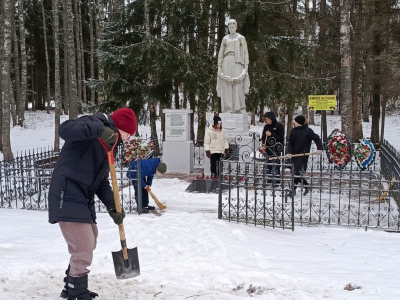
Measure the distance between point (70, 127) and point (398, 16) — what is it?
680 inches

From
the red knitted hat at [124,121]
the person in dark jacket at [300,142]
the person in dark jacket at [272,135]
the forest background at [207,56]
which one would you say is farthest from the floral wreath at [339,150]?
the red knitted hat at [124,121]

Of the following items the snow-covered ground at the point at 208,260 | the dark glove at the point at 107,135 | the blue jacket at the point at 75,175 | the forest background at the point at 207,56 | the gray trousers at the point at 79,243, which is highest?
the forest background at the point at 207,56

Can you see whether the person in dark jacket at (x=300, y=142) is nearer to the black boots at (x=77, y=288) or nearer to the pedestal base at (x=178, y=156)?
the pedestal base at (x=178, y=156)

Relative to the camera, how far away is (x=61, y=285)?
4012mm

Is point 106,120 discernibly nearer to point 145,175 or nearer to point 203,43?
point 145,175

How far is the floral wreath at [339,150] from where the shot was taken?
38.0ft

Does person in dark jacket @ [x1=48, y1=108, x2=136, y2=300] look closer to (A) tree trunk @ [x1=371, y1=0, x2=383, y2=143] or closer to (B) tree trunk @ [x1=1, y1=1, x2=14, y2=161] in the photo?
(B) tree trunk @ [x1=1, y1=1, x2=14, y2=161]

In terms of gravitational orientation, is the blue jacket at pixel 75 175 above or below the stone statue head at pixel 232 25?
below

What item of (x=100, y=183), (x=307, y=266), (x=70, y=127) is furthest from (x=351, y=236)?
(x=70, y=127)

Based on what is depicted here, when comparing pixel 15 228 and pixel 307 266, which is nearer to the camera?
pixel 307 266

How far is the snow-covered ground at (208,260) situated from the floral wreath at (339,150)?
5.53 m

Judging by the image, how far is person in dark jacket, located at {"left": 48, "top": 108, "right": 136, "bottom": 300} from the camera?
10.4ft

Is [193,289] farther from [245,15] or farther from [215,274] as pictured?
[245,15]

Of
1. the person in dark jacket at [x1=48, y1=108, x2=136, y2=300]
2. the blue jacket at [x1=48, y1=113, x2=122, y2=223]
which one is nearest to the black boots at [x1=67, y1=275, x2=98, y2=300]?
the person in dark jacket at [x1=48, y1=108, x2=136, y2=300]
